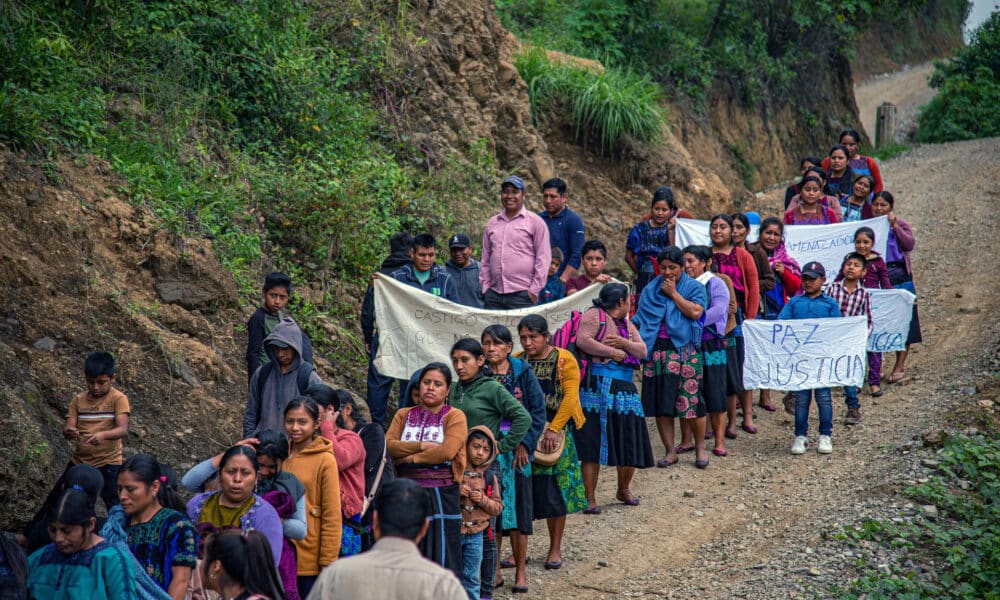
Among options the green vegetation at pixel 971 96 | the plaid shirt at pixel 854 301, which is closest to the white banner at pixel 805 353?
the plaid shirt at pixel 854 301

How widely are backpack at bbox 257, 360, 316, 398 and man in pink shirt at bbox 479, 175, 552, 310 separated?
2.92m

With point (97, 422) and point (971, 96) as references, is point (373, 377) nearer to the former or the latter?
point (97, 422)

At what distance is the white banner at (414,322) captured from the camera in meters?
9.01

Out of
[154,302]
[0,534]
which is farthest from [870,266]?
[0,534]

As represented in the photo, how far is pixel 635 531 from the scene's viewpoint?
8070mm

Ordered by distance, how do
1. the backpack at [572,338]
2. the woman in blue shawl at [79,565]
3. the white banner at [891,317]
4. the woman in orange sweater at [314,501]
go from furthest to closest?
the white banner at [891,317] < the backpack at [572,338] < the woman in orange sweater at [314,501] < the woman in blue shawl at [79,565]

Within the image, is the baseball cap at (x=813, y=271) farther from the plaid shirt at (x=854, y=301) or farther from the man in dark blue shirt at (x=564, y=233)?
the man in dark blue shirt at (x=564, y=233)

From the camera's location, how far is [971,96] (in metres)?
26.7

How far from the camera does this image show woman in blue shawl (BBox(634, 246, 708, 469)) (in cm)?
910

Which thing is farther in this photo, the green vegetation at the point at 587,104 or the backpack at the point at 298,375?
the green vegetation at the point at 587,104

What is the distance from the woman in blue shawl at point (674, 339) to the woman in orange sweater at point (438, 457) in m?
3.22

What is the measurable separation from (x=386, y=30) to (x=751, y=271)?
6.36m

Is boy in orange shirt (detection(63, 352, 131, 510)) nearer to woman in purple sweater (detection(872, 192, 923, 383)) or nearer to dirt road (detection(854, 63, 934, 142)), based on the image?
woman in purple sweater (detection(872, 192, 923, 383))

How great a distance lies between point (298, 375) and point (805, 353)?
501 cm
